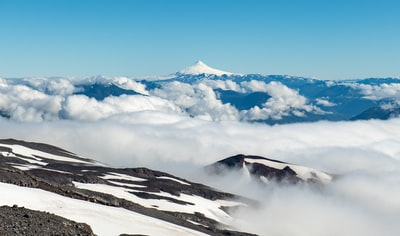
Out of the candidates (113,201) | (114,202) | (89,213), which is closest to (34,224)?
(89,213)

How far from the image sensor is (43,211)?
45.9 m

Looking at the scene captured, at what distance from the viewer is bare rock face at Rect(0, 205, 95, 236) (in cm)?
3756

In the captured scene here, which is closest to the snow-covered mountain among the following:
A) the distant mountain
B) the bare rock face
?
the distant mountain

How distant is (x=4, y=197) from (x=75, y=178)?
262 feet

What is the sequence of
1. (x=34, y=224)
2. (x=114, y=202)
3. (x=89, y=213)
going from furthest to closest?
(x=114, y=202), (x=89, y=213), (x=34, y=224)

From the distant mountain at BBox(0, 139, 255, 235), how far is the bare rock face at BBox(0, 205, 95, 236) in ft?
2.89

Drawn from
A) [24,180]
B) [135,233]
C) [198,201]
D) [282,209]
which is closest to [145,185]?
[198,201]

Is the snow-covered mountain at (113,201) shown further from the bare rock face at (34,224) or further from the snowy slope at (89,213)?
the bare rock face at (34,224)

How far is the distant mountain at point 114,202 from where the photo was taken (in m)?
49.6

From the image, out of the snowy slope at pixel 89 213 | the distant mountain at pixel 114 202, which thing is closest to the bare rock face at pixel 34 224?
the distant mountain at pixel 114 202

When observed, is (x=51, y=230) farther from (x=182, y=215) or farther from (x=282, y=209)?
(x=282, y=209)

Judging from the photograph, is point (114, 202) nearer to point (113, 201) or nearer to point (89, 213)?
point (113, 201)

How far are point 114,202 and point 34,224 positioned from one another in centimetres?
3534

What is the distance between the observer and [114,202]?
75062 mm
